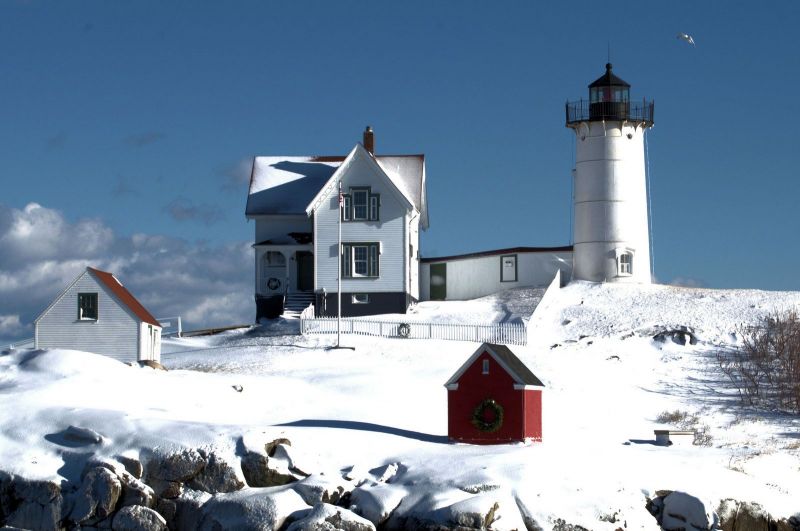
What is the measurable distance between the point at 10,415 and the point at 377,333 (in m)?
19.0

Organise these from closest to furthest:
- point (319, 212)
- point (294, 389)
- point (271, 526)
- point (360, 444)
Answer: point (271, 526) → point (360, 444) → point (294, 389) → point (319, 212)

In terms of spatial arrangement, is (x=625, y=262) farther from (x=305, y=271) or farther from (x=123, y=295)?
(x=123, y=295)

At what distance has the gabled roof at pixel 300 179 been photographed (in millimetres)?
57906

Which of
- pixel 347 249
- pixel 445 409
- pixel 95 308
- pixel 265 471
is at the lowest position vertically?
pixel 265 471

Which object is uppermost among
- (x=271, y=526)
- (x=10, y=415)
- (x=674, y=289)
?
(x=674, y=289)

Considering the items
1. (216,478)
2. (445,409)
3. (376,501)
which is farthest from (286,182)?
(376,501)

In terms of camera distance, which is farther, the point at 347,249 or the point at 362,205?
the point at 347,249

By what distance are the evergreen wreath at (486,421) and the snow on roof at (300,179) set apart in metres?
24.1

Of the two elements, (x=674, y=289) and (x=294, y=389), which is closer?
(x=294, y=389)

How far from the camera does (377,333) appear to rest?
50719mm

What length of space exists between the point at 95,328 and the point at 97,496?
14678 mm

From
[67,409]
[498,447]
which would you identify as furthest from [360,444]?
[67,409]

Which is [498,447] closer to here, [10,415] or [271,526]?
[271,526]

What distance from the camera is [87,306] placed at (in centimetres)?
4422
